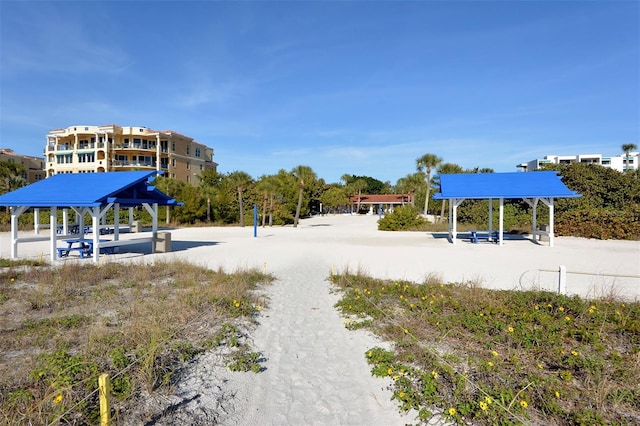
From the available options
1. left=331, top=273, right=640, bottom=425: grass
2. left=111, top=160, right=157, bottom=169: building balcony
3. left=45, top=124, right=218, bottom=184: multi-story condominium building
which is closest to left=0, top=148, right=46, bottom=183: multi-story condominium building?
left=45, top=124, right=218, bottom=184: multi-story condominium building

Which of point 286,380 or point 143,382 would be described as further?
point 286,380

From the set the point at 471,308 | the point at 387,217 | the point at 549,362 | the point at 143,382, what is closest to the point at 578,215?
the point at 387,217

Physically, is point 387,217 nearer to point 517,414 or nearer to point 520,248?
point 520,248

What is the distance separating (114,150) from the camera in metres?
51.1

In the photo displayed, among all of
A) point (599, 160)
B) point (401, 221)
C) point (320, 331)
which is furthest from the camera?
point (599, 160)

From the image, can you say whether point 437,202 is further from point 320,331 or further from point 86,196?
point 320,331

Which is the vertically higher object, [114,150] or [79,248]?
[114,150]

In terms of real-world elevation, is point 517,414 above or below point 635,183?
below

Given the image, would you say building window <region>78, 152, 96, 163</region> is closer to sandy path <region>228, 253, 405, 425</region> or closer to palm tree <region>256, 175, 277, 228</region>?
palm tree <region>256, 175, 277, 228</region>

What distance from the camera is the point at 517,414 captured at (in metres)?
3.73

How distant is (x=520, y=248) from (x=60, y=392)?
20.1 metres

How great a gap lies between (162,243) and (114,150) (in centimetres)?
4156

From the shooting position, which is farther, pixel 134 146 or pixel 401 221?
pixel 134 146

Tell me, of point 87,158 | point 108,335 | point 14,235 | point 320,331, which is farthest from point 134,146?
point 320,331
